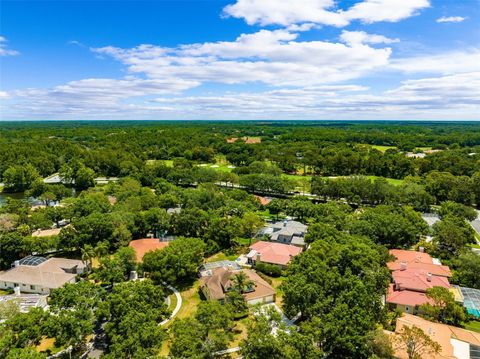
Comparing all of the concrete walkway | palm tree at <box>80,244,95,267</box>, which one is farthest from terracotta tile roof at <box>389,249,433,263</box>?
palm tree at <box>80,244,95,267</box>

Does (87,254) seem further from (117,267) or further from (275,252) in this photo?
(275,252)

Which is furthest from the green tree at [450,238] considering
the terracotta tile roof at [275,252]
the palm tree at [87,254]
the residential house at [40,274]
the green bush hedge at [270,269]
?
the residential house at [40,274]

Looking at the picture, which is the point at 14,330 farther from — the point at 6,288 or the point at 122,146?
the point at 122,146

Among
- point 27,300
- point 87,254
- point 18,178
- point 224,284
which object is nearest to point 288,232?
point 224,284

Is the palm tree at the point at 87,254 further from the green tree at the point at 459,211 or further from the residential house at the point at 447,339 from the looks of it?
the green tree at the point at 459,211

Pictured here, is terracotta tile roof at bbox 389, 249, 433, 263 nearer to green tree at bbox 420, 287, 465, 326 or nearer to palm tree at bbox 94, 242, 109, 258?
green tree at bbox 420, 287, 465, 326

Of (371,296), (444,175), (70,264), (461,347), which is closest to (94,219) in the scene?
(70,264)
